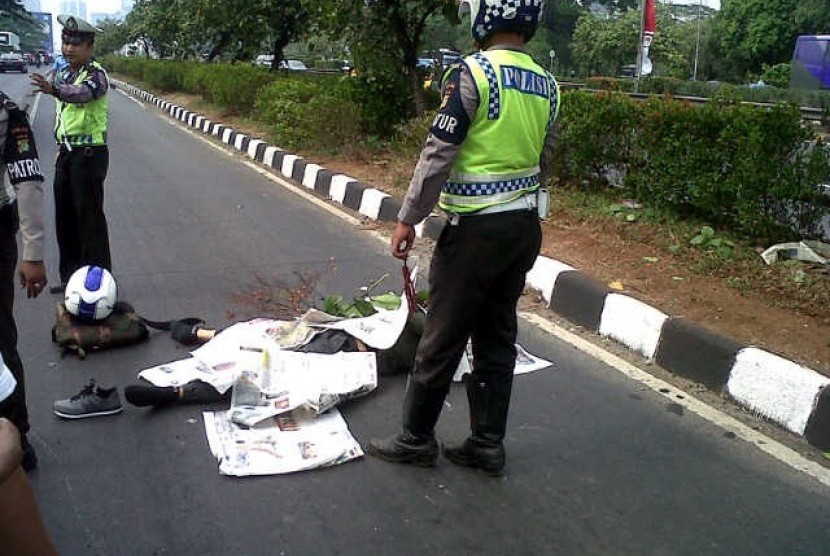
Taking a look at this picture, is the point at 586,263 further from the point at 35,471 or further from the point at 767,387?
the point at 35,471

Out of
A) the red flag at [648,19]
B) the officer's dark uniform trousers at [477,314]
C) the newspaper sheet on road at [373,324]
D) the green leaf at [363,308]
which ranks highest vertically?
the red flag at [648,19]

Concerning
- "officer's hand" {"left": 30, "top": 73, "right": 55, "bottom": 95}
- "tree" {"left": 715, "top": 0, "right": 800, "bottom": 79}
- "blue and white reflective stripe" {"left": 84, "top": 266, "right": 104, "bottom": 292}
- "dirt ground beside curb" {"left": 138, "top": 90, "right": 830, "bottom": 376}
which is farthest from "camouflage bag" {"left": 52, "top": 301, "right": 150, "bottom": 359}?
"tree" {"left": 715, "top": 0, "right": 800, "bottom": 79}

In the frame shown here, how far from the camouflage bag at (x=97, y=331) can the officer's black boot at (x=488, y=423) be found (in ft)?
6.85

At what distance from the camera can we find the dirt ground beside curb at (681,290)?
13.8 feet

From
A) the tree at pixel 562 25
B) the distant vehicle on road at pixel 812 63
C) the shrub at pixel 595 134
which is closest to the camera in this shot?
the shrub at pixel 595 134

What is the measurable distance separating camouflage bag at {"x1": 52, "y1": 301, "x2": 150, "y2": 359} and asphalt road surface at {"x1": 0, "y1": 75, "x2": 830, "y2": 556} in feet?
0.22

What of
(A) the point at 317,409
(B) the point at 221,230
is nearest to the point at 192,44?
(B) the point at 221,230

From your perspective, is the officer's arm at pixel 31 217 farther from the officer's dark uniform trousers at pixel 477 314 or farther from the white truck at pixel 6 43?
the white truck at pixel 6 43

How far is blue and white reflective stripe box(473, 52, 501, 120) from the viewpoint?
271cm

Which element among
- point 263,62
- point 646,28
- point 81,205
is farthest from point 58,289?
point 263,62

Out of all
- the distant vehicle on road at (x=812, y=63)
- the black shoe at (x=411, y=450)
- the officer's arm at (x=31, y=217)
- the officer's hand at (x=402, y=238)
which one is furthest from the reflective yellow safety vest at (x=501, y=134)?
the distant vehicle on road at (x=812, y=63)

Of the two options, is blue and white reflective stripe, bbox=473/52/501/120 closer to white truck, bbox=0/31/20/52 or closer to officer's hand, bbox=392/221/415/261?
officer's hand, bbox=392/221/415/261

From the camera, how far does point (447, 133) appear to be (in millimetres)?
2723

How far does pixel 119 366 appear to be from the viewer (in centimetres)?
411
